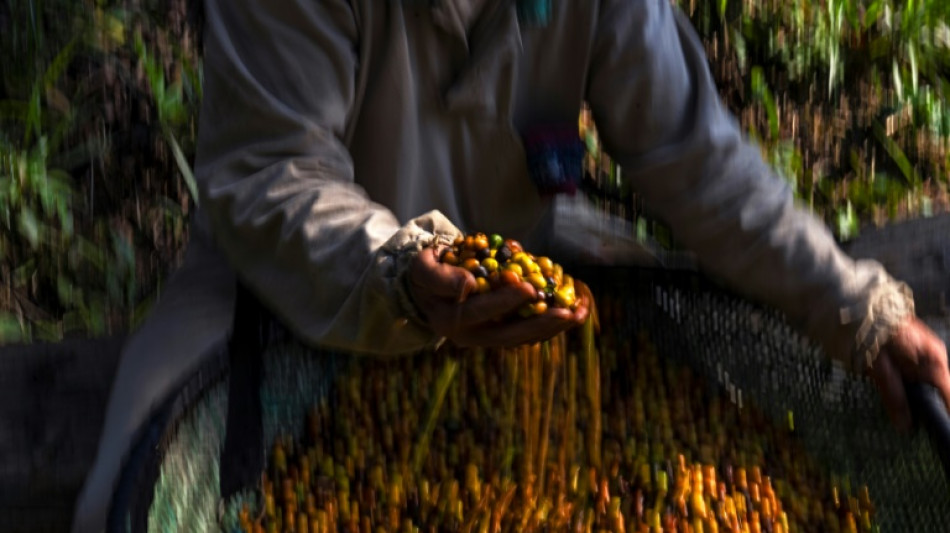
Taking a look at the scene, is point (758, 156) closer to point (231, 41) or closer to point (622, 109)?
point (622, 109)

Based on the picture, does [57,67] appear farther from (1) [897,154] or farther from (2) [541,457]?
(1) [897,154]

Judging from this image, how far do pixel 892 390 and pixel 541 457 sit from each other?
425mm

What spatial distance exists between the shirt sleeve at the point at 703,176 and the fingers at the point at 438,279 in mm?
466

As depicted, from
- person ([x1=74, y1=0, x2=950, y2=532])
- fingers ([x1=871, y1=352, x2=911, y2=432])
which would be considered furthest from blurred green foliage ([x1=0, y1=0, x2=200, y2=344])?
fingers ([x1=871, y1=352, x2=911, y2=432])

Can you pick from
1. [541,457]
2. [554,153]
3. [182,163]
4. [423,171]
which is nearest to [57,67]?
[182,163]

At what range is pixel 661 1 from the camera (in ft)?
4.87

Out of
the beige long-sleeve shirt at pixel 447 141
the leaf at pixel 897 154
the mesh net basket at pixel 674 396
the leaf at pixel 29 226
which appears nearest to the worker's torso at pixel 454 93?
the beige long-sleeve shirt at pixel 447 141

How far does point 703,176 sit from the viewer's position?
1438 millimetres

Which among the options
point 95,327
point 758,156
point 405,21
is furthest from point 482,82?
point 95,327

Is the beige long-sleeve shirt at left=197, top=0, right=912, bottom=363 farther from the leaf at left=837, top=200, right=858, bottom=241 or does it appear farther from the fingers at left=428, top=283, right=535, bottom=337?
the leaf at left=837, top=200, right=858, bottom=241

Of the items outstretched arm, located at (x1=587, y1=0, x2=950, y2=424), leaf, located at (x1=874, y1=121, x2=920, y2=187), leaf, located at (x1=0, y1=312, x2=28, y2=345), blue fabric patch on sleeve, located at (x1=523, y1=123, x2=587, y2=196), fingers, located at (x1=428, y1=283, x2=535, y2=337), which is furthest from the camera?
leaf, located at (x1=874, y1=121, x2=920, y2=187)

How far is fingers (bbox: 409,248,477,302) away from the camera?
1.06 metres

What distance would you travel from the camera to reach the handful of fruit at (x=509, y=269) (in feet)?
3.55

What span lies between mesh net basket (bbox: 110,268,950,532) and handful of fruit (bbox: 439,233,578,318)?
0.30 metres
